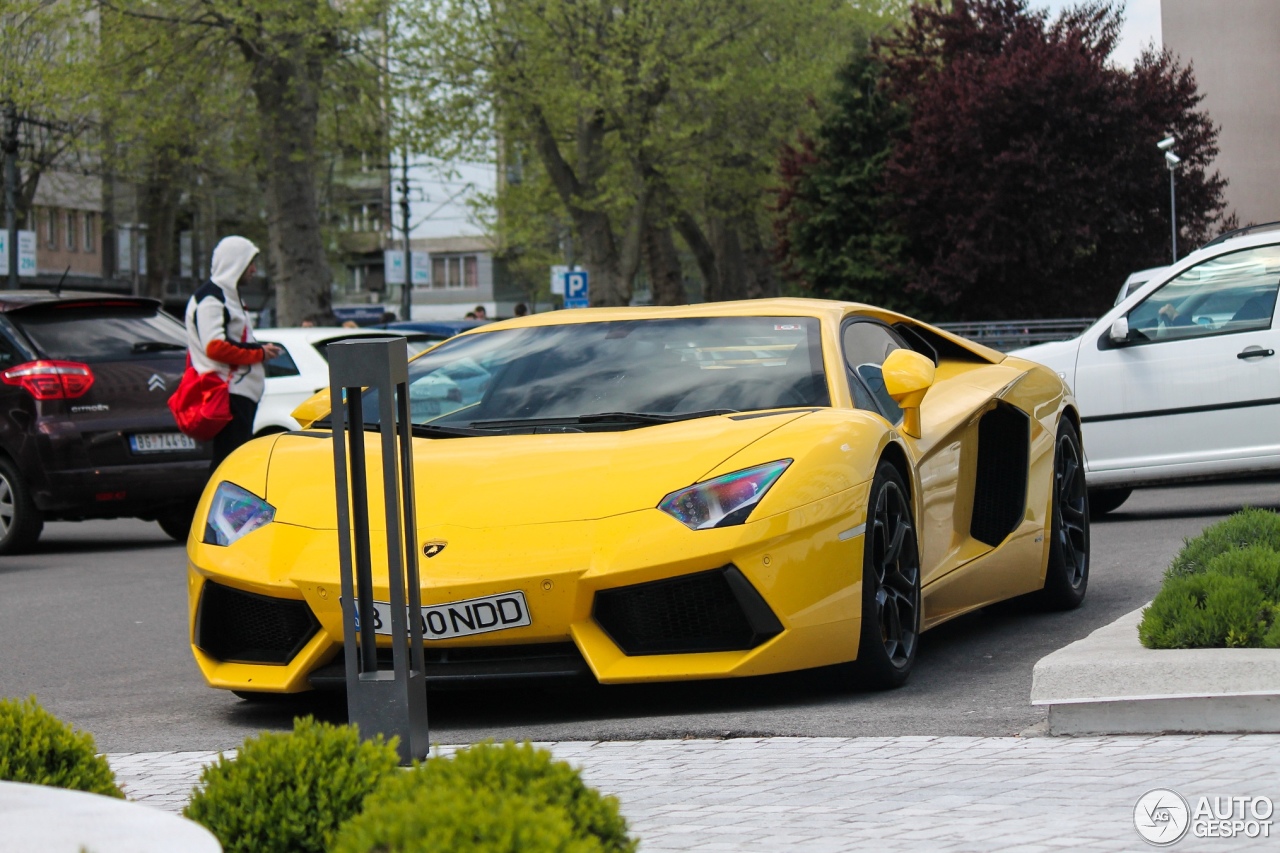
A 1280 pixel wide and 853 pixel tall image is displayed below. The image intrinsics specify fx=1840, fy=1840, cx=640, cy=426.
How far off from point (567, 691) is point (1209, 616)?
2138 mm

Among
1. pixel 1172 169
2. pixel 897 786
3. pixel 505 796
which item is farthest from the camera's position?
pixel 1172 169

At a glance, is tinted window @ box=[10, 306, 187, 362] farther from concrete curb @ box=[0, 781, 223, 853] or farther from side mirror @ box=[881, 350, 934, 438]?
concrete curb @ box=[0, 781, 223, 853]

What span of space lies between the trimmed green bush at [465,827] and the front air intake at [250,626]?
2.94 metres

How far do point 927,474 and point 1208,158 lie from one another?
3406cm

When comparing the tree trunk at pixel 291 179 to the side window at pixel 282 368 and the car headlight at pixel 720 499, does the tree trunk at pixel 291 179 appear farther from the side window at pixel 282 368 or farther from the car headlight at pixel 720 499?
the car headlight at pixel 720 499

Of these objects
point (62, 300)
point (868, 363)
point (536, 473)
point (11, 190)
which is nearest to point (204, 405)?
point (62, 300)

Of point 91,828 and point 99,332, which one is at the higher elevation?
point 99,332

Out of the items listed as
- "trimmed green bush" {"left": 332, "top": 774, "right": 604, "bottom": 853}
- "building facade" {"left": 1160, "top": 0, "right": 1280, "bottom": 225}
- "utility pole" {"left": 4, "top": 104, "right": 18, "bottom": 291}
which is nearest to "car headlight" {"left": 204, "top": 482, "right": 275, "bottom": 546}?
"trimmed green bush" {"left": 332, "top": 774, "right": 604, "bottom": 853}

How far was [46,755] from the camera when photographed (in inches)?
139

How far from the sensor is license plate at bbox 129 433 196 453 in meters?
12.1

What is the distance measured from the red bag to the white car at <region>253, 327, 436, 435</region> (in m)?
3.92

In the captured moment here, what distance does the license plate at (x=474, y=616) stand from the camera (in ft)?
17.2

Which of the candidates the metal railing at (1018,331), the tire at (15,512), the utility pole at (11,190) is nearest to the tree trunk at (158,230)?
the utility pole at (11,190)

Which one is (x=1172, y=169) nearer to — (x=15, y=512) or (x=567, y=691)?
(x=15, y=512)
